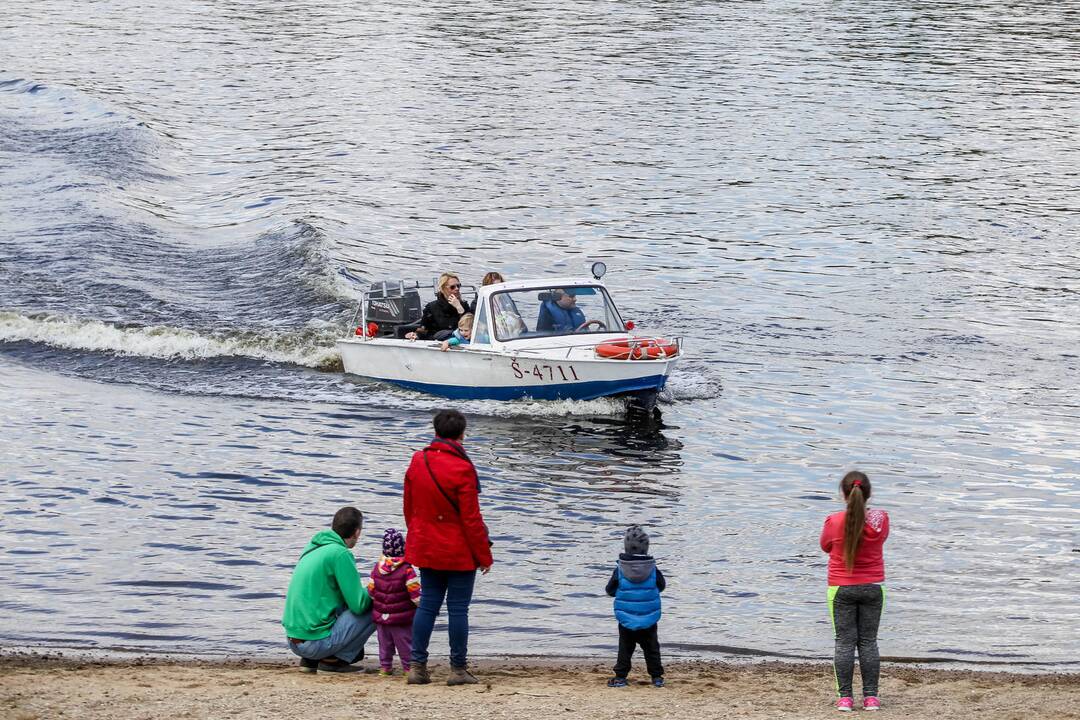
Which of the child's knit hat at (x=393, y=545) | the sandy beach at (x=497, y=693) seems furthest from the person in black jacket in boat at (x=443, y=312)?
the child's knit hat at (x=393, y=545)

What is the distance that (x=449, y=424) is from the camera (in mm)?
10188

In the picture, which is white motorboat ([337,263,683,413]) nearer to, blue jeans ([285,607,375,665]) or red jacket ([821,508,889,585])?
blue jeans ([285,607,375,665])

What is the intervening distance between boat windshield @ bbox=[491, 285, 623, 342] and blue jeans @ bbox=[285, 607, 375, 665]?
33.6 ft

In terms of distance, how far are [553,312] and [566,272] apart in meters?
9.39

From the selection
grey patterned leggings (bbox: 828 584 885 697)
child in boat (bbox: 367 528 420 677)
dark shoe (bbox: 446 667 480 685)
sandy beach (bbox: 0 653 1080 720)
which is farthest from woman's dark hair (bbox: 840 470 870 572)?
child in boat (bbox: 367 528 420 677)

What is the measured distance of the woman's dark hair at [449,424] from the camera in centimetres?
1018

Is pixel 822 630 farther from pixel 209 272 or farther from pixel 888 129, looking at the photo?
pixel 888 129

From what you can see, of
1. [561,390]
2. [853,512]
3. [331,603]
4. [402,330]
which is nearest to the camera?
[853,512]

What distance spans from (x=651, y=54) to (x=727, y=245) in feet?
78.1

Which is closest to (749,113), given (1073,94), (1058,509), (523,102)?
(523,102)

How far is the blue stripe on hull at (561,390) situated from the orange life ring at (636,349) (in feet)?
1.12

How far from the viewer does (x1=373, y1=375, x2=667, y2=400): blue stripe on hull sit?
2052cm

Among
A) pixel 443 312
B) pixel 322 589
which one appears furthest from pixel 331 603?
pixel 443 312

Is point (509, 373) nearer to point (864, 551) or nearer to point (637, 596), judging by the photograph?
point (637, 596)
